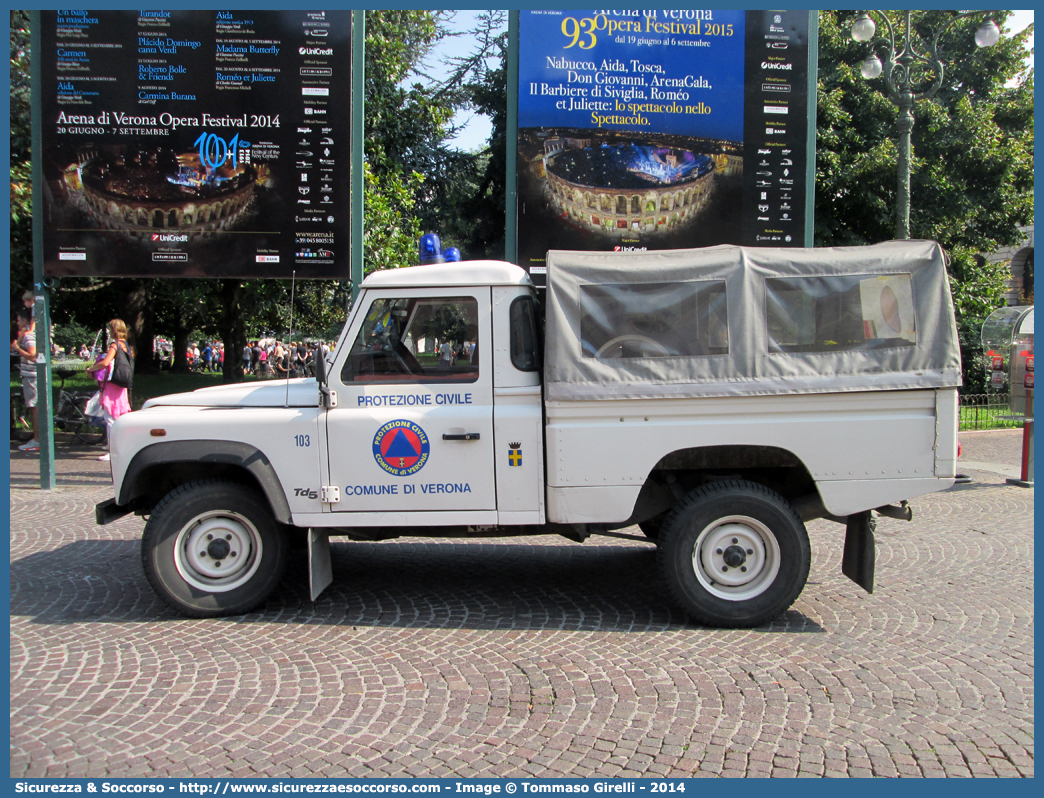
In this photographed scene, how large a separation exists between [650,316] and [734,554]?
1575 millimetres

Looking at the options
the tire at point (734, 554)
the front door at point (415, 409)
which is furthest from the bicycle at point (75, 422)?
the tire at point (734, 554)

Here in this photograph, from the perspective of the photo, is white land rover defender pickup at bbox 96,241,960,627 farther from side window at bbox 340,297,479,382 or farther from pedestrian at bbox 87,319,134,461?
pedestrian at bbox 87,319,134,461

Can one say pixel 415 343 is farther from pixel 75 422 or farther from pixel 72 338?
pixel 72 338

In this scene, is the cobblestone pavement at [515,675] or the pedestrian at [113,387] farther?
the pedestrian at [113,387]

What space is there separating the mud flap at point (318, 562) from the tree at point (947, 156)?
16.4 metres

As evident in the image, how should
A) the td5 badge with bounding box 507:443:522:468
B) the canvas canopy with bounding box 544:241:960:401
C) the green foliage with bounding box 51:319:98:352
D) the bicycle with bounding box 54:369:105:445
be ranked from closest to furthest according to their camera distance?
the canvas canopy with bounding box 544:241:960:401
the td5 badge with bounding box 507:443:522:468
the bicycle with bounding box 54:369:105:445
the green foliage with bounding box 51:319:98:352

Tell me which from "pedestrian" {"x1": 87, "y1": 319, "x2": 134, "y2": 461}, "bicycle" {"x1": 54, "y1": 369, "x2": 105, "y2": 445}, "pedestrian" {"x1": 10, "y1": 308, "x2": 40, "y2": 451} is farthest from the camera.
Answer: "bicycle" {"x1": 54, "y1": 369, "x2": 105, "y2": 445}

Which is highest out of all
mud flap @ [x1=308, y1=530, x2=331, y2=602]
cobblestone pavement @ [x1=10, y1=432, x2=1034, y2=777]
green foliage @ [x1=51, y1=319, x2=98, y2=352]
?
green foliage @ [x1=51, y1=319, x2=98, y2=352]

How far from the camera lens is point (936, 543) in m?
7.27

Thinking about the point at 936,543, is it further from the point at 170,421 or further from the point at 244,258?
the point at 244,258

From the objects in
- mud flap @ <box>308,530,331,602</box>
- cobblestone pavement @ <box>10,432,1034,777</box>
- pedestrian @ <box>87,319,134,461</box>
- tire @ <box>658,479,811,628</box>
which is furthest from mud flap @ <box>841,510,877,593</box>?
pedestrian @ <box>87,319,134,461</box>

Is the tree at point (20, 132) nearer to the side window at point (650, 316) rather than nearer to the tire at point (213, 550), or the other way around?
the tire at point (213, 550)

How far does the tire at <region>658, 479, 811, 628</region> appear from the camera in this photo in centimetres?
493

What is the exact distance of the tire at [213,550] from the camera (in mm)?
5027
